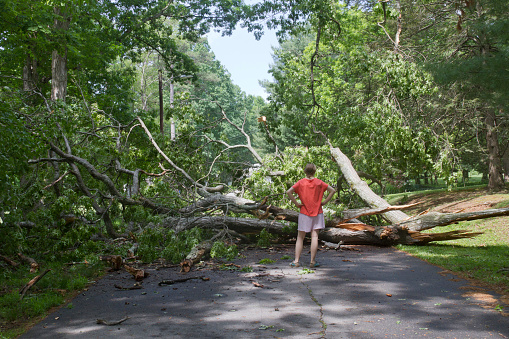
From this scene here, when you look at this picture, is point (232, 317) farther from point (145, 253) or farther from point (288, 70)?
point (288, 70)

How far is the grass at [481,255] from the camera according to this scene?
19.4 ft

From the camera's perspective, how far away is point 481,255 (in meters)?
8.01

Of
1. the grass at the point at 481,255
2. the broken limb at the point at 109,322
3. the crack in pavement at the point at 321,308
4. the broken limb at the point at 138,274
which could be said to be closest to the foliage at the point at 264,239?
the grass at the point at 481,255

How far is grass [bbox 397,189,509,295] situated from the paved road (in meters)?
0.40

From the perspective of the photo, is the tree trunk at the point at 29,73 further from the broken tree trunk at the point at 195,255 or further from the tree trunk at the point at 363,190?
the tree trunk at the point at 363,190

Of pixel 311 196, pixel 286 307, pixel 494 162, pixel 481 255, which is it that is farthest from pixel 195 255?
pixel 494 162

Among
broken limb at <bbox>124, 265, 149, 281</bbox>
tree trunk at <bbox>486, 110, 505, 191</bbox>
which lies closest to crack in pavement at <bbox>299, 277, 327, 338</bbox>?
broken limb at <bbox>124, 265, 149, 281</bbox>

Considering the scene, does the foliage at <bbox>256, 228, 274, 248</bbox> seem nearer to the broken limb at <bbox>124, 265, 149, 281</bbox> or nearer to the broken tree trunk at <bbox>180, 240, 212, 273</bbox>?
the broken tree trunk at <bbox>180, 240, 212, 273</bbox>

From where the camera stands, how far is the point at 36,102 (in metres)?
14.3

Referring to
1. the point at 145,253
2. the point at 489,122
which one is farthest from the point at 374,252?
the point at 489,122

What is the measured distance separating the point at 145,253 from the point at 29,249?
7.14 ft

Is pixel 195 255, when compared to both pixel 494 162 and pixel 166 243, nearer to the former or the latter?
pixel 166 243

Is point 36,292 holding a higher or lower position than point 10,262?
lower

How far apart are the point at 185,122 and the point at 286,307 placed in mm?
7644
